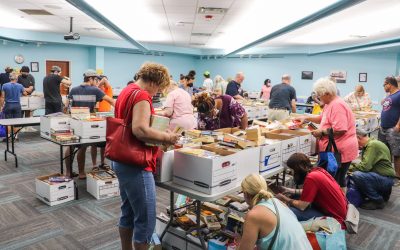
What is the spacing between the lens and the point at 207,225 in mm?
2668

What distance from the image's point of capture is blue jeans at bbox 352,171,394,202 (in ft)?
12.7

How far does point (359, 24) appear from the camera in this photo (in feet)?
23.3

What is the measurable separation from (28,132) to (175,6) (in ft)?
15.6

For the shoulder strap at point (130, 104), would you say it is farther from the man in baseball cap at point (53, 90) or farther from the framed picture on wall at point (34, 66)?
the framed picture on wall at point (34, 66)

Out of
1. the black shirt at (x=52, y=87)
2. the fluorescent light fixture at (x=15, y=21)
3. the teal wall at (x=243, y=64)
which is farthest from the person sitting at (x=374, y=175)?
the teal wall at (x=243, y=64)

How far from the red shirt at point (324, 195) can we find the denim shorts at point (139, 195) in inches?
46.8

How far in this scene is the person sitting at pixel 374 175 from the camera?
3871mm

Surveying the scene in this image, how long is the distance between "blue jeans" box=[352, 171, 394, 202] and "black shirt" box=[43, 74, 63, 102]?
496cm

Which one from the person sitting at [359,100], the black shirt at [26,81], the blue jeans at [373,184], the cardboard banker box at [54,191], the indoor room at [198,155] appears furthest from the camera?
the black shirt at [26,81]

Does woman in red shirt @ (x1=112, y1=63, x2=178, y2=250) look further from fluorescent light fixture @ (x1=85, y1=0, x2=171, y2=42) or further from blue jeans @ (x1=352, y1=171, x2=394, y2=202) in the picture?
fluorescent light fixture @ (x1=85, y1=0, x2=171, y2=42)

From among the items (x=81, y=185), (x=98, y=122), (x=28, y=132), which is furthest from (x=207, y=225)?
(x=28, y=132)

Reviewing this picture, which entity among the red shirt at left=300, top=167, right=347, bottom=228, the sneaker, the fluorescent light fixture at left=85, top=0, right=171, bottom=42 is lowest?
the sneaker

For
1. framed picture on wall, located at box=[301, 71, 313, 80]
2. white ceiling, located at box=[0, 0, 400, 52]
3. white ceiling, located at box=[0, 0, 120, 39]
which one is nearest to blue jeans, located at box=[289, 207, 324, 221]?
white ceiling, located at box=[0, 0, 400, 52]

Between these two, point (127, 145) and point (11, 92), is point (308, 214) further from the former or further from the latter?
point (11, 92)
